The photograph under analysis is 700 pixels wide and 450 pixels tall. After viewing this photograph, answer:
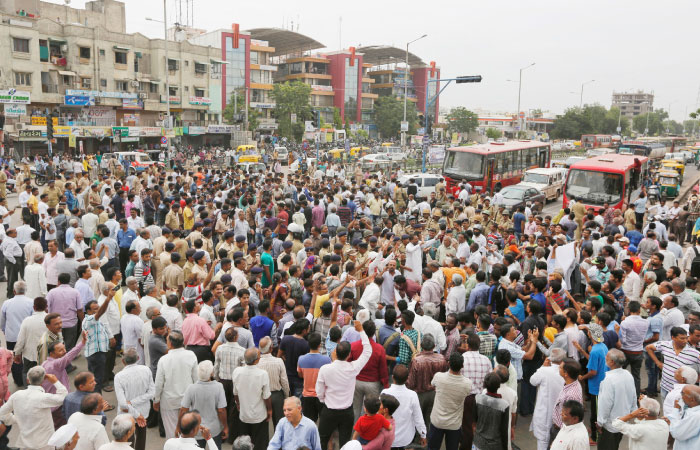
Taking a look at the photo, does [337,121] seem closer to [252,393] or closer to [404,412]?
[252,393]

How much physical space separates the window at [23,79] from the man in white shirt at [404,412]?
147 feet

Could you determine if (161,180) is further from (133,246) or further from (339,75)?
(339,75)

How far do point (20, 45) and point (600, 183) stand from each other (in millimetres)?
41991

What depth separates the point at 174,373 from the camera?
542cm

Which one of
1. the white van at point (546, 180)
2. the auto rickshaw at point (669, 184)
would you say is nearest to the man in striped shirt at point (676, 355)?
the white van at point (546, 180)

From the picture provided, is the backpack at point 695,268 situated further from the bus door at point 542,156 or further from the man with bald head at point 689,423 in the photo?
the bus door at point 542,156

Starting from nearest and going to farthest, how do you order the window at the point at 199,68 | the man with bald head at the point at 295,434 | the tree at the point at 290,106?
the man with bald head at the point at 295,434, the window at the point at 199,68, the tree at the point at 290,106

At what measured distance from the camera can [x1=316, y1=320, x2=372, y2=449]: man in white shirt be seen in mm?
5199

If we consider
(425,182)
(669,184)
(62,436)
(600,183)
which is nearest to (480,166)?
(425,182)

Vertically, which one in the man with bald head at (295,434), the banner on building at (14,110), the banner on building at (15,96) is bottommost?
the man with bald head at (295,434)

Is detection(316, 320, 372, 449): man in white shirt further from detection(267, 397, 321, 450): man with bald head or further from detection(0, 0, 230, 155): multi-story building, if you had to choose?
detection(0, 0, 230, 155): multi-story building

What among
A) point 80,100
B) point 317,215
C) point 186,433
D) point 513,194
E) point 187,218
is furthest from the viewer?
point 80,100

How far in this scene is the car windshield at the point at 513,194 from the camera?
66.4ft

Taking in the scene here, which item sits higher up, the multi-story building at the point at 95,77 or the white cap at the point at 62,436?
the multi-story building at the point at 95,77
